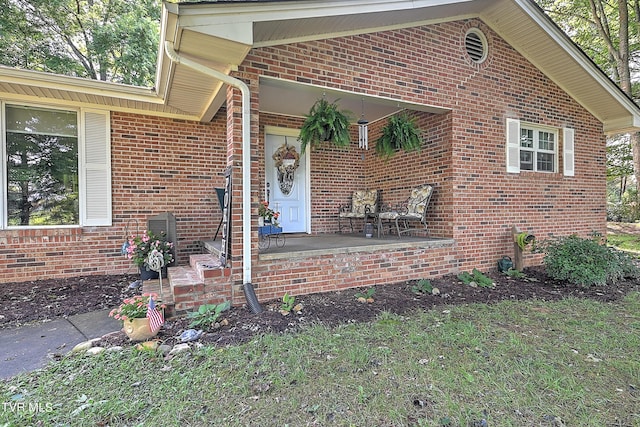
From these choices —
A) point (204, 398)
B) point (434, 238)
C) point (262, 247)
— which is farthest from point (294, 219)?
point (204, 398)

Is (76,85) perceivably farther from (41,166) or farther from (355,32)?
(355,32)

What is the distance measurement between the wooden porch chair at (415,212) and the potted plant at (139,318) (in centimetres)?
371

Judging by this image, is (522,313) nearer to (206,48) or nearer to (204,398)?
(204,398)

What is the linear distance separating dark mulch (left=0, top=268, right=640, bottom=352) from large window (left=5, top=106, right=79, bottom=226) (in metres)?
0.99

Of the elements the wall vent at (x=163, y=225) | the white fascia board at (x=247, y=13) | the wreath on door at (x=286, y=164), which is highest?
the white fascia board at (x=247, y=13)

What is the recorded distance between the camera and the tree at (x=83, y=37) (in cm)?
868

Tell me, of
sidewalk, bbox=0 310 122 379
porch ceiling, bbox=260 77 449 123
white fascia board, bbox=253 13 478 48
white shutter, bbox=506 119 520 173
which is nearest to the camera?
sidewalk, bbox=0 310 122 379

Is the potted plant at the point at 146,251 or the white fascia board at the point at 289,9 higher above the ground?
the white fascia board at the point at 289,9

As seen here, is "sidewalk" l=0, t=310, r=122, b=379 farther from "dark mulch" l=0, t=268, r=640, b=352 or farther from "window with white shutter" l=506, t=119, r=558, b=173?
"window with white shutter" l=506, t=119, r=558, b=173

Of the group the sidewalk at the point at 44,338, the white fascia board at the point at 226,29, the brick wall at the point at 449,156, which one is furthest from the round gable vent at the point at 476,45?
the sidewalk at the point at 44,338

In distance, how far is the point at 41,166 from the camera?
4.71 meters

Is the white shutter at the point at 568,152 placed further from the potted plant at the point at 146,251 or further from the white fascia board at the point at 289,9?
the potted plant at the point at 146,251

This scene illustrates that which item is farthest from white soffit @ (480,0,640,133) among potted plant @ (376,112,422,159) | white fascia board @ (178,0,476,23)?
potted plant @ (376,112,422,159)

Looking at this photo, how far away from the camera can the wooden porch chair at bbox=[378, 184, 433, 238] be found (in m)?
5.23
